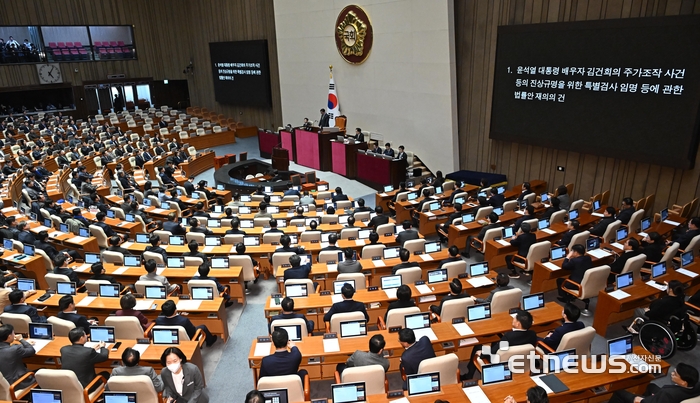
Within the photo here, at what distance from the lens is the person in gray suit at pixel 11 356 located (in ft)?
19.0

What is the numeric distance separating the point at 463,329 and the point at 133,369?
13.3 feet

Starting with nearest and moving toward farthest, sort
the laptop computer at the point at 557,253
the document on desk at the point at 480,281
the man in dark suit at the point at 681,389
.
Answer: the man in dark suit at the point at 681,389
the document on desk at the point at 480,281
the laptop computer at the point at 557,253

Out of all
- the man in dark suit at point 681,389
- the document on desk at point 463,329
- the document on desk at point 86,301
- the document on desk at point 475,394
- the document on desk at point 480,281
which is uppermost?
the man in dark suit at point 681,389

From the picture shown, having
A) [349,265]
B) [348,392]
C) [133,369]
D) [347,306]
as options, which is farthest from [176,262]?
[348,392]

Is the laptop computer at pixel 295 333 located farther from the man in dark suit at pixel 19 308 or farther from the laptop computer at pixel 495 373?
the man in dark suit at pixel 19 308

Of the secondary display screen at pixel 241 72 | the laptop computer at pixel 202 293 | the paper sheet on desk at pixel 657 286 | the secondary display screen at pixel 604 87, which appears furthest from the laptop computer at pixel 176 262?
the secondary display screen at pixel 241 72

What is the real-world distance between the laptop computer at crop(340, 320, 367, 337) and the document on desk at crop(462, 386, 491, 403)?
62.3 inches

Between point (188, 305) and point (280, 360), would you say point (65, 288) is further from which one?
point (280, 360)

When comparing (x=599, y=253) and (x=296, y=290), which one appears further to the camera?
(x=599, y=253)

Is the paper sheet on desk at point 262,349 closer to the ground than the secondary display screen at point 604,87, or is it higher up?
closer to the ground

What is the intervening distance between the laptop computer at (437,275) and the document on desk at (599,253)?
9.59ft

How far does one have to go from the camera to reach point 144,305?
7195mm

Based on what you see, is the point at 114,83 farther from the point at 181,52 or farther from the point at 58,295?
the point at 58,295

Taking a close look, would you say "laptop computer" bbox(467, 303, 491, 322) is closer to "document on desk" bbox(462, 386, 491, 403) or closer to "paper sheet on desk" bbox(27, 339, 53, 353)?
"document on desk" bbox(462, 386, 491, 403)
